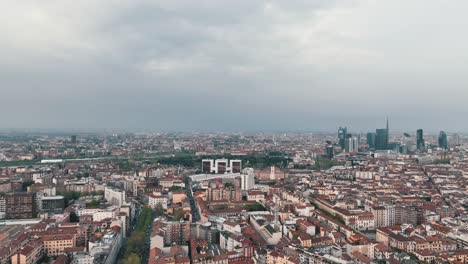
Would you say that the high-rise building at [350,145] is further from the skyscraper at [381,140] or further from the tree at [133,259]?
the tree at [133,259]

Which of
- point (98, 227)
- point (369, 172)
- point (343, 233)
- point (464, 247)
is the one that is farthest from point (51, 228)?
point (369, 172)

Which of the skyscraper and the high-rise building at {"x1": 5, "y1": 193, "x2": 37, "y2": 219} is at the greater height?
the skyscraper

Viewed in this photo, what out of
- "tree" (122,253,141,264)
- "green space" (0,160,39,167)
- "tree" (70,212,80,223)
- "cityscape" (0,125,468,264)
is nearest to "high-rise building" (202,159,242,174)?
"cityscape" (0,125,468,264)

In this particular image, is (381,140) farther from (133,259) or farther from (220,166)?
(133,259)

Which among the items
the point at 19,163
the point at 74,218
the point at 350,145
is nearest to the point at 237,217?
the point at 74,218

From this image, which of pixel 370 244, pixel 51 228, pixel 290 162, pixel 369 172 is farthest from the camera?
pixel 290 162

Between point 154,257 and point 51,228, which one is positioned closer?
point 154,257

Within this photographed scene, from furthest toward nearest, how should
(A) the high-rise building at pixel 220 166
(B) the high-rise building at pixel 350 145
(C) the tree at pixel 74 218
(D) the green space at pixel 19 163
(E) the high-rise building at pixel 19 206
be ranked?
(B) the high-rise building at pixel 350 145 → (D) the green space at pixel 19 163 → (A) the high-rise building at pixel 220 166 → (E) the high-rise building at pixel 19 206 → (C) the tree at pixel 74 218

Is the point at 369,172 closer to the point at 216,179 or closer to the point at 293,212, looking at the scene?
the point at 216,179

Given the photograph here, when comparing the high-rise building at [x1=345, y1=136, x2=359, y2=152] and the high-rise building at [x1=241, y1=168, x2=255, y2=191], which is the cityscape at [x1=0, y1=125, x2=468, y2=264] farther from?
the high-rise building at [x1=345, y1=136, x2=359, y2=152]

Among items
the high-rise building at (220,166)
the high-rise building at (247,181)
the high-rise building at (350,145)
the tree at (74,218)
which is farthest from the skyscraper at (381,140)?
the tree at (74,218)

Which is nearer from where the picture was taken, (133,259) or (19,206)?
(133,259)
